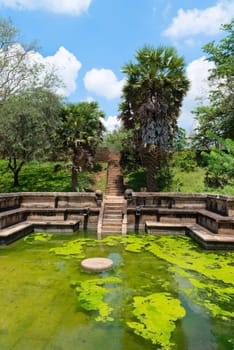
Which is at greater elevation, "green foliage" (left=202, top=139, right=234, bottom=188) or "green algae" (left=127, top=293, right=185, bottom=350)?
"green foliage" (left=202, top=139, right=234, bottom=188)

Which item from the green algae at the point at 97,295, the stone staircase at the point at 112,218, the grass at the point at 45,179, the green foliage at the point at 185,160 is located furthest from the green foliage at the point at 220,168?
the green algae at the point at 97,295

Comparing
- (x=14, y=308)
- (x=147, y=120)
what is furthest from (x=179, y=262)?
(x=147, y=120)

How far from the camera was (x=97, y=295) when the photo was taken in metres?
4.69

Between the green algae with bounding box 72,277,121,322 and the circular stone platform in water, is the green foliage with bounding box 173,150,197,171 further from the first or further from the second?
the green algae with bounding box 72,277,121,322

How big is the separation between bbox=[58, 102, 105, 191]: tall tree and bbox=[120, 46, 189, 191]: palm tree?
3.07 metres

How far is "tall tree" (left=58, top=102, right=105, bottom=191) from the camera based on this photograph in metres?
17.6

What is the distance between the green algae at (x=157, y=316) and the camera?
347 cm

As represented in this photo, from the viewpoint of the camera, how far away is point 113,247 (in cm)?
817

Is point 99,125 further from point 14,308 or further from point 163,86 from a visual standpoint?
point 14,308

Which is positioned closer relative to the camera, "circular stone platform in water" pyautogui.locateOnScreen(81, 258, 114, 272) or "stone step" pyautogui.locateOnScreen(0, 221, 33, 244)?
"circular stone platform in water" pyautogui.locateOnScreen(81, 258, 114, 272)

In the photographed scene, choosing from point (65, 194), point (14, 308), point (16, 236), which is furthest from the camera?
point (65, 194)

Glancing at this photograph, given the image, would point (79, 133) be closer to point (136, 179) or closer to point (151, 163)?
point (151, 163)

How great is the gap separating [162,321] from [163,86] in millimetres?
13425

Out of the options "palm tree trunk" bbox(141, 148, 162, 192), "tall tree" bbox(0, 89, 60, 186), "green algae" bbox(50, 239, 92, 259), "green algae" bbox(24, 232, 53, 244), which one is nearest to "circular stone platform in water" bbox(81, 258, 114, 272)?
"green algae" bbox(50, 239, 92, 259)
